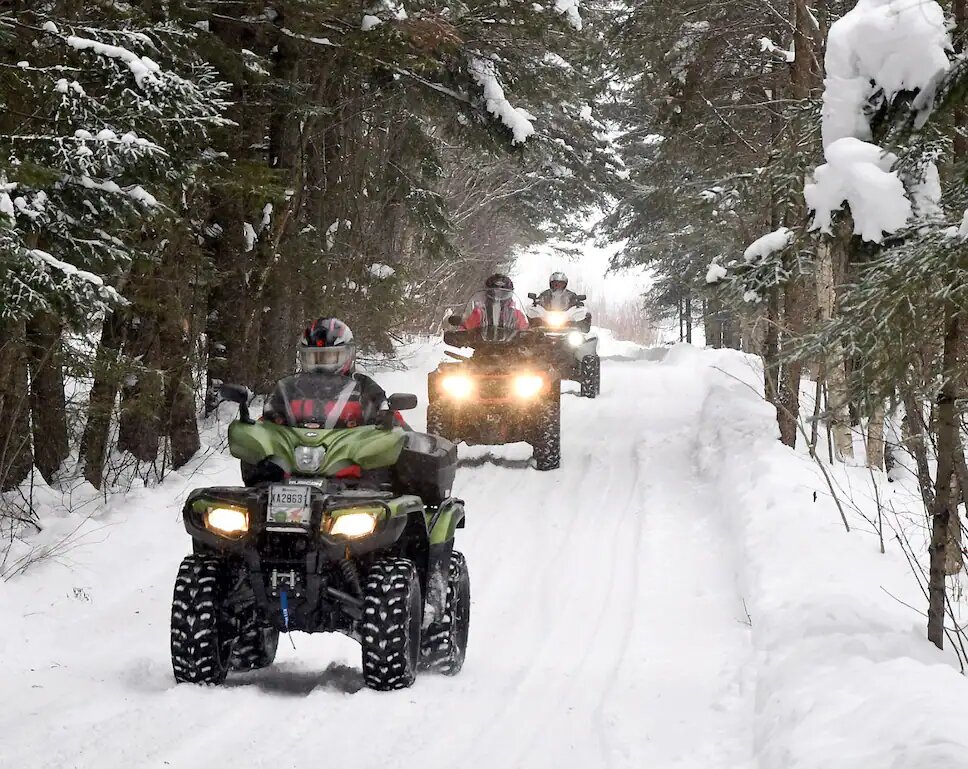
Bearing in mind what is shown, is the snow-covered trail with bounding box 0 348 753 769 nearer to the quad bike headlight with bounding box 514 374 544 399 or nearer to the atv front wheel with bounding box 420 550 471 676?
the atv front wheel with bounding box 420 550 471 676

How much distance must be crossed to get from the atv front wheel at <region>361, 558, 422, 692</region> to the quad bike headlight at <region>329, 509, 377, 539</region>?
0.83 feet

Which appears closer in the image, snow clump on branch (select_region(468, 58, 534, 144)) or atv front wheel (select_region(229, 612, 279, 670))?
atv front wheel (select_region(229, 612, 279, 670))

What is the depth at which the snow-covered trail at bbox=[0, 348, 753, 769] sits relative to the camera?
4.72 m

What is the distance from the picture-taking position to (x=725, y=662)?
6.44 m

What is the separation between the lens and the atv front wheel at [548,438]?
12711mm

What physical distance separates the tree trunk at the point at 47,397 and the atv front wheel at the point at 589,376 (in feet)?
35.1

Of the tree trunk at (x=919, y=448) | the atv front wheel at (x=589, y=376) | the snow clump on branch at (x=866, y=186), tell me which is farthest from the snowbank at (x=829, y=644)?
the atv front wheel at (x=589, y=376)

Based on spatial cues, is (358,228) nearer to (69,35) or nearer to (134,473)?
(134,473)

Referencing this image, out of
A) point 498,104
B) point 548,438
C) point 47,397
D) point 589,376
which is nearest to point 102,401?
point 47,397

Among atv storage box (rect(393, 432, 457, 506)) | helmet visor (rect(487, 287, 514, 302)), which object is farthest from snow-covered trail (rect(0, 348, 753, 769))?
helmet visor (rect(487, 287, 514, 302))

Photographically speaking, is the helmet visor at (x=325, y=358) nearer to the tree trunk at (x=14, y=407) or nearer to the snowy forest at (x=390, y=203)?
the snowy forest at (x=390, y=203)

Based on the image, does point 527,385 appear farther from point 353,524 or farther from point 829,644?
point 353,524

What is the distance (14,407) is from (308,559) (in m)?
4.48

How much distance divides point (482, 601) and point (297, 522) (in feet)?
10.2
